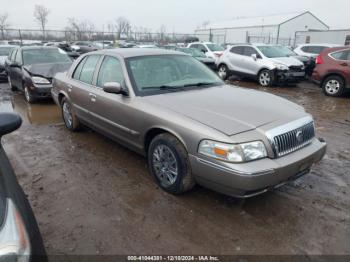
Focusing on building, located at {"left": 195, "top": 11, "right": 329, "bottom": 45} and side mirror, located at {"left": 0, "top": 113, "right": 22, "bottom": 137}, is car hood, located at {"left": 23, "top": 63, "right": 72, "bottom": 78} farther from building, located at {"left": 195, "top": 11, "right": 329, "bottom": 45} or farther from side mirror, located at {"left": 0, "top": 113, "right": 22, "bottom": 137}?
building, located at {"left": 195, "top": 11, "right": 329, "bottom": 45}

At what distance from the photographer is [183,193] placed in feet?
11.0

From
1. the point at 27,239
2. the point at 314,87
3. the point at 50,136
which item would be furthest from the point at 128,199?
the point at 314,87

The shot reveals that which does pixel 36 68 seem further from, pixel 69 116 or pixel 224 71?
pixel 224 71

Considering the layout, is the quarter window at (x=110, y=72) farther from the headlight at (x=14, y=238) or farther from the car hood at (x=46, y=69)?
the car hood at (x=46, y=69)

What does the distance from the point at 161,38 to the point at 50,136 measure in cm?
3945

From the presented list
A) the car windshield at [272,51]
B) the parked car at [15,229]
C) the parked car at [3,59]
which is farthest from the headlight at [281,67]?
the parked car at [3,59]

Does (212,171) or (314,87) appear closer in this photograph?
(212,171)

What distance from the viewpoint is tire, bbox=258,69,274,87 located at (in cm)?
1127

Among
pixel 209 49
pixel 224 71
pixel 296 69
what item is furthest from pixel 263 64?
pixel 209 49

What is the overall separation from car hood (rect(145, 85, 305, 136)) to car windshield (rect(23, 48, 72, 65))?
21.6 ft

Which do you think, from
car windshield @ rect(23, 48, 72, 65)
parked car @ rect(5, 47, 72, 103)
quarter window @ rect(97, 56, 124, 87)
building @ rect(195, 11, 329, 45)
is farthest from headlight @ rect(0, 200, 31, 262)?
building @ rect(195, 11, 329, 45)

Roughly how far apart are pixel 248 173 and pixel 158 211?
44.2 inches

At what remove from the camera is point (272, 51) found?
1210 centimetres

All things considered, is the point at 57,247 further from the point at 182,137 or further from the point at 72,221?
the point at 182,137
